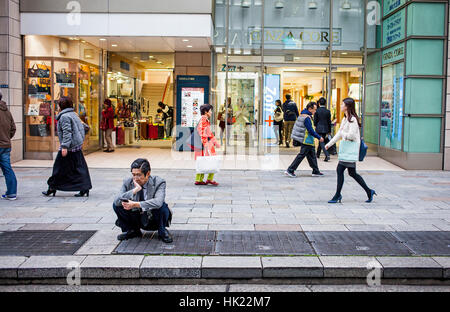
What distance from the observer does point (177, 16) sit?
13.9 metres

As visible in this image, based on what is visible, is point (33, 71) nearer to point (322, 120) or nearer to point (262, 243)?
point (322, 120)

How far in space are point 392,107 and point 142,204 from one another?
10.6 metres

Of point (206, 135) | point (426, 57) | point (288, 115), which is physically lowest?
point (206, 135)

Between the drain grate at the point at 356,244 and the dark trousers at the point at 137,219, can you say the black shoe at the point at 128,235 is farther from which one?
the drain grate at the point at 356,244

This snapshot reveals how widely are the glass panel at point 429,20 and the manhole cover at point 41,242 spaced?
10.3 m

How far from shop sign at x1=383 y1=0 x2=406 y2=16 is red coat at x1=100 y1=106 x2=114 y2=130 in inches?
370

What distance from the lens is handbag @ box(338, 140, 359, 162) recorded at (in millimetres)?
8109

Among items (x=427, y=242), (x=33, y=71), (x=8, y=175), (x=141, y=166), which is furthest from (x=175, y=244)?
(x=33, y=71)

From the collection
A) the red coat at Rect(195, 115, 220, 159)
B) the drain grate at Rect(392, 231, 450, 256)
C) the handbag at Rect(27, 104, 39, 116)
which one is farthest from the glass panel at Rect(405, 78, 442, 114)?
the handbag at Rect(27, 104, 39, 116)

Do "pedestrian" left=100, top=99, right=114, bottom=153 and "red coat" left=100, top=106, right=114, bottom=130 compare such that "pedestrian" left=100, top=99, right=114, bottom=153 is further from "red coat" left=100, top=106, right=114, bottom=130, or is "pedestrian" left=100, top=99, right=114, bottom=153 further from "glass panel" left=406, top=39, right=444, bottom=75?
"glass panel" left=406, top=39, right=444, bottom=75

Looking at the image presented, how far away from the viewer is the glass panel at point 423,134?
12898 mm

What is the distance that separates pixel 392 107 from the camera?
14133 mm

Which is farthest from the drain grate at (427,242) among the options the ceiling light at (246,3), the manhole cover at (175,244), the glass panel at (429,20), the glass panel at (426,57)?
the ceiling light at (246,3)

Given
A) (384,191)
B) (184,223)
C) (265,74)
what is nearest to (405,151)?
(384,191)
